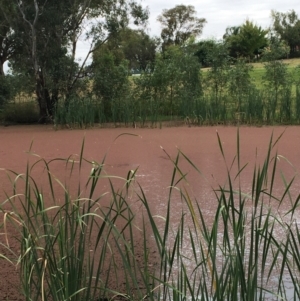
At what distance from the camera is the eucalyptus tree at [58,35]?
323 inches

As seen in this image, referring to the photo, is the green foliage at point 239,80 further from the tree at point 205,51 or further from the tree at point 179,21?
the tree at point 179,21

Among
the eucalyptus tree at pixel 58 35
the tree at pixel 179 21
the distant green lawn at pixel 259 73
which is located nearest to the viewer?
the eucalyptus tree at pixel 58 35

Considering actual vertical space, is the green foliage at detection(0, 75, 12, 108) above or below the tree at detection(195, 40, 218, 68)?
below

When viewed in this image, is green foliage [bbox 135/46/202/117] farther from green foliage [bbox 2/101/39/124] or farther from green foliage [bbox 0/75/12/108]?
green foliage [bbox 0/75/12/108]

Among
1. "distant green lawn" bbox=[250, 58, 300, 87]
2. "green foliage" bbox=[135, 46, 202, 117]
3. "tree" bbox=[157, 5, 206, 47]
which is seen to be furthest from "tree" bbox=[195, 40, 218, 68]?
"tree" bbox=[157, 5, 206, 47]

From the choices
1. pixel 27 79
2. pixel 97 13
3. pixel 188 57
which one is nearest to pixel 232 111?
pixel 188 57

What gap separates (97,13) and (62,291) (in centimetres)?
775

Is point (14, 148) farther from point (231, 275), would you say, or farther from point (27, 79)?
point (231, 275)

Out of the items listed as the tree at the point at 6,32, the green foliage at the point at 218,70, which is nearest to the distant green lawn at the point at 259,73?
the green foliage at the point at 218,70

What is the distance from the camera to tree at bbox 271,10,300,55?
81.8 ft

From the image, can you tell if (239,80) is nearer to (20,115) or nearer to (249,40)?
(20,115)

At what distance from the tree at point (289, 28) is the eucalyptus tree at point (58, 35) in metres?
16.1

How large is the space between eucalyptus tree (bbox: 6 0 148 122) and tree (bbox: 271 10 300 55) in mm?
16072

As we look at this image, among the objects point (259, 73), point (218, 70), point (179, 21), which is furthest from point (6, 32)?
point (179, 21)
